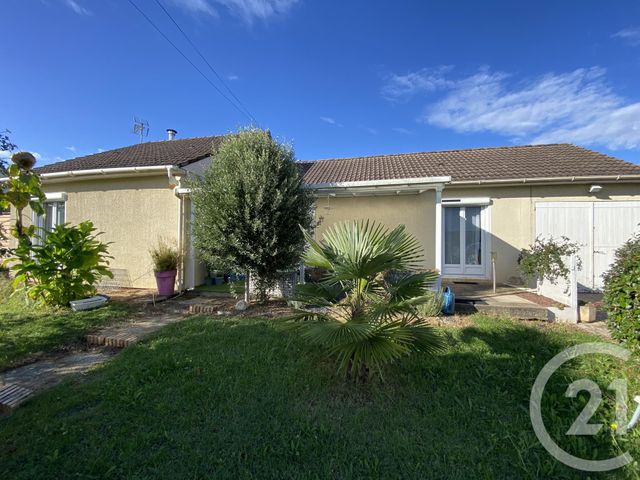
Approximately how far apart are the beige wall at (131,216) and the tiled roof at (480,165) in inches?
197

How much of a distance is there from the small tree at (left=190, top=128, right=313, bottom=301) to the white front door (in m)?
5.77

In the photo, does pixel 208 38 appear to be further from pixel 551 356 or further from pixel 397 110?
pixel 551 356

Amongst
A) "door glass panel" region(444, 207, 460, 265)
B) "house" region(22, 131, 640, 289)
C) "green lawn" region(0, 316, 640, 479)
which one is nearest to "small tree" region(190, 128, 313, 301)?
"house" region(22, 131, 640, 289)

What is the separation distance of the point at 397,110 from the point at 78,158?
45.0 ft

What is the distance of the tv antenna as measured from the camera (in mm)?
15672

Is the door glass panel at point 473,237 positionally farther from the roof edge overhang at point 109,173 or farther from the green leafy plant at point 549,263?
the roof edge overhang at point 109,173

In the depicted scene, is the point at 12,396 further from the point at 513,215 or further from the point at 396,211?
the point at 513,215

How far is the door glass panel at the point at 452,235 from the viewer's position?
9.52 metres

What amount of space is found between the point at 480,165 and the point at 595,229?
3.95 meters

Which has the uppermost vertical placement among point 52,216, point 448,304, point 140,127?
point 140,127

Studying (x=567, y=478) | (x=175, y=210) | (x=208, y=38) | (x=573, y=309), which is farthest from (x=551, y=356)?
(x=208, y=38)

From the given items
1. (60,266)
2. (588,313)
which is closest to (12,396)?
(60,266)

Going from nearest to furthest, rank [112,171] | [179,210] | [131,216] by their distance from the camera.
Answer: [179,210] < [112,171] < [131,216]

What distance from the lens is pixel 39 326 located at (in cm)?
528
